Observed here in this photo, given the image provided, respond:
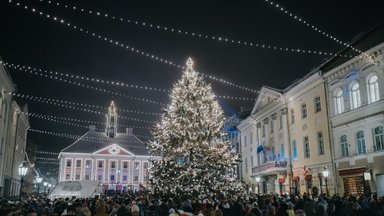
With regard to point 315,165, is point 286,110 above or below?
above

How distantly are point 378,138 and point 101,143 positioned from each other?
89133mm

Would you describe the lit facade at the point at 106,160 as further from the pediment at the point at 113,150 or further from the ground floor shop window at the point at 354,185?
the ground floor shop window at the point at 354,185

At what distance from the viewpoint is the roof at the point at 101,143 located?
102 meters

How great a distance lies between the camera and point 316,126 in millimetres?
32000

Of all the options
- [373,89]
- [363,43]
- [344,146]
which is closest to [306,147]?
[344,146]

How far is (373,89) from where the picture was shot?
984 inches

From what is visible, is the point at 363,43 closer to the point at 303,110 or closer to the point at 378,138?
the point at 378,138

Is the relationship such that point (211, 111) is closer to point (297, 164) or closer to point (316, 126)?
point (316, 126)

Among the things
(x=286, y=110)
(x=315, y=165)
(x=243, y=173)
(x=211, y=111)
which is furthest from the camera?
(x=243, y=173)

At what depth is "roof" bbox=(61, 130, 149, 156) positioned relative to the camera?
102 metres

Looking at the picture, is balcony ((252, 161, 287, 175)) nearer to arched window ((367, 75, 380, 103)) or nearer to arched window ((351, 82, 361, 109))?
arched window ((351, 82, 361, 109))

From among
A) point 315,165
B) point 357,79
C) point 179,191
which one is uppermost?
point 357,79

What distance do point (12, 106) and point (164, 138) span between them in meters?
22.6

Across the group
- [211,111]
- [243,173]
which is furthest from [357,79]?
[243,173]
